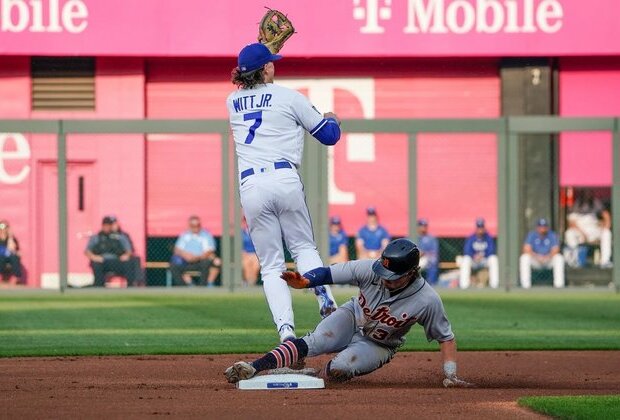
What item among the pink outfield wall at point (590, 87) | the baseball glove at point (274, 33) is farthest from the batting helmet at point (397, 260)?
the pink outfield wall at point (590, 87)

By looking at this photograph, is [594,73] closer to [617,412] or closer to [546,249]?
[546,249]

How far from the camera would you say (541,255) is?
911 inches

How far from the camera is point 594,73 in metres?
26.7

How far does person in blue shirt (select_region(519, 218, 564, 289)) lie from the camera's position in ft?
75.0

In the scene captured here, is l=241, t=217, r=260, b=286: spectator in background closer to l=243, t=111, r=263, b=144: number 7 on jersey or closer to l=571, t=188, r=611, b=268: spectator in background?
l=571, t=188, r=611, b=268: spectator in background

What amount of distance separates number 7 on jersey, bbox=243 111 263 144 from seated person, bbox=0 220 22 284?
14.1 meters

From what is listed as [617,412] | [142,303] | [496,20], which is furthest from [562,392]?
[496,20]

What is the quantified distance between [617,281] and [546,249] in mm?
1233

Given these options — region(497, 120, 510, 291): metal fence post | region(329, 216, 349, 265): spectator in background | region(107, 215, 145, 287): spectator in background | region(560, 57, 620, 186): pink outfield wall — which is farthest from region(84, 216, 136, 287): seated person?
region(560, 57, 620, 186): pink outfield wall

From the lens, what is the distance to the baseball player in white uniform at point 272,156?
29.7 ft

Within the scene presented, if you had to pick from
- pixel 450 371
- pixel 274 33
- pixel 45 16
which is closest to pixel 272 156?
pixel 274 33

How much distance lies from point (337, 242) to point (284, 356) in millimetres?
14704

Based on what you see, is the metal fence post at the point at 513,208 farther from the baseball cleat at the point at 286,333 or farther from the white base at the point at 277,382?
the white base at the point at 277,382

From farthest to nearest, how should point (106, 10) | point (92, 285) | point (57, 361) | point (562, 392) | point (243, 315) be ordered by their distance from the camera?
point (106, 10) < point (92, 285) < point (243, 315) < point (57, 361) < point (562, 392)
